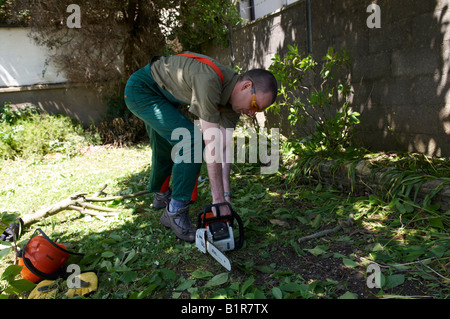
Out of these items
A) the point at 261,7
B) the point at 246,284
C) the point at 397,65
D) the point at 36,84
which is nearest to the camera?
the point at 246,284

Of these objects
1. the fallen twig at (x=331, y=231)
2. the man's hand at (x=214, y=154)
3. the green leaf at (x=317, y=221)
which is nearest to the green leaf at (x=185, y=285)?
the man's hand at (x=214, y=154)

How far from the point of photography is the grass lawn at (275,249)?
5.92 feet

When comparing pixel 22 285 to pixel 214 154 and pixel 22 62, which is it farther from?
pixel 22 62

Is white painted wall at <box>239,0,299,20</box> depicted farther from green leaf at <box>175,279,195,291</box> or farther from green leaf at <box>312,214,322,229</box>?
green leaf at <box>175,279,195,291</box>

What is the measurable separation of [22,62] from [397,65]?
7.20m

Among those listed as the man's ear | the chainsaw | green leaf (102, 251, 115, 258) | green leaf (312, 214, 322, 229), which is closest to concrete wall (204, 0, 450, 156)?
green leaf (312, 214, 322, 229)

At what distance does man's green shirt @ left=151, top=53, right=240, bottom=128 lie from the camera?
Result: 206 centimetres

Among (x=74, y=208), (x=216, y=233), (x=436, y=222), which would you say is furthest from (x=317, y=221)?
(x=74, y=208)

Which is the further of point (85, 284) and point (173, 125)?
point (173, 125)

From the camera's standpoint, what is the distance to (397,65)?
10.9 ft

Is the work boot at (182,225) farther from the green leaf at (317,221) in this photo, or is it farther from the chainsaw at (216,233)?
the green leaf at (317,221)

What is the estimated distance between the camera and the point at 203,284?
192 centimetres

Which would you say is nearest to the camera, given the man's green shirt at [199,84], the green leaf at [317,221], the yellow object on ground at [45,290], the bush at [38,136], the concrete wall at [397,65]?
the yellow object on ground at [45,290]
